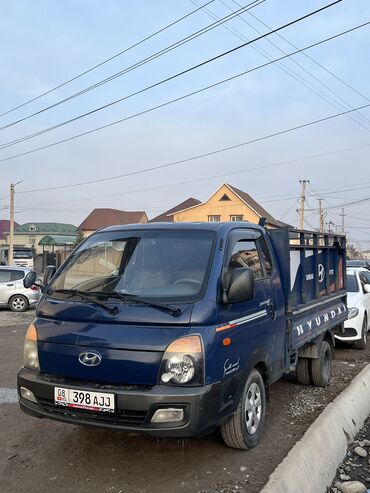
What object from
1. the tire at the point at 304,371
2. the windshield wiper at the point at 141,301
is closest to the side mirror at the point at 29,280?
the windshield wiper at the point at 141,301

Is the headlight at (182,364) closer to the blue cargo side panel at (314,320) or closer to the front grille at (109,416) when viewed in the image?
the front grille at (109,416)

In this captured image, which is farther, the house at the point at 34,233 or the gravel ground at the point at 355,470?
the house at the point at 34,233

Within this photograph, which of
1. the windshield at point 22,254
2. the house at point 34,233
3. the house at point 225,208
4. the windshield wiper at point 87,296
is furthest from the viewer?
the house at point 34,233

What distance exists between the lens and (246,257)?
438cm

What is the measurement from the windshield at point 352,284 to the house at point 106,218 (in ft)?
205

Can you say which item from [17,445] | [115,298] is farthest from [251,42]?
[17,445]

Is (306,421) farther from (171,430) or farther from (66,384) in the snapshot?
(66,384)

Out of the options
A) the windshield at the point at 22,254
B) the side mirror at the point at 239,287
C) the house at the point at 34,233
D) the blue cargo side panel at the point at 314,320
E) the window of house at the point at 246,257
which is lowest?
the blue cargo side panel at the point at 314,320

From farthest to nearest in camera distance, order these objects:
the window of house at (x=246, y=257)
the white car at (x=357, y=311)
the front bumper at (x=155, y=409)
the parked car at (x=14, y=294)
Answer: the parked car at (x=14, y=294), the white car at (x=357, y=311), the window of house at (x=246, y=257), the front bumper at (x=155, y=409)

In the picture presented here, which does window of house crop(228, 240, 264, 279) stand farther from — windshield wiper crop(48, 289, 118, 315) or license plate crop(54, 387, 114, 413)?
license plate crop(54, 387, 114, 413)

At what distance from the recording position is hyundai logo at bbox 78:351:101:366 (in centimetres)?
341

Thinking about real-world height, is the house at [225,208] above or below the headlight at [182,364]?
above

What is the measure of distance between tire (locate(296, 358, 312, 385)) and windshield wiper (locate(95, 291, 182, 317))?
10.4 ft

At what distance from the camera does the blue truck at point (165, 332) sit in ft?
10.8
